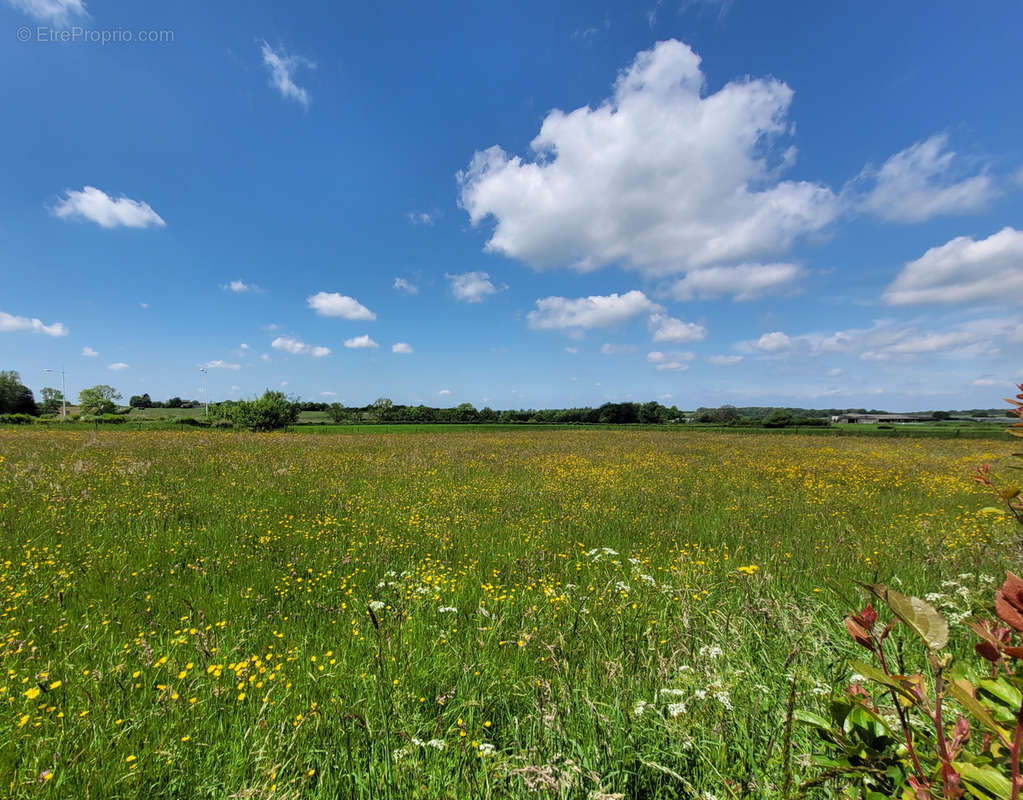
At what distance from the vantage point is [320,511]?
24.4 ft

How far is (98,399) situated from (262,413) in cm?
8721

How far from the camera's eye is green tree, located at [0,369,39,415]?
74.5 meters

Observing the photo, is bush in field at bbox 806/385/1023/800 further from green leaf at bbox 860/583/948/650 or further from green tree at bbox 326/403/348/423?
green tree at bbox 326/403/348/423

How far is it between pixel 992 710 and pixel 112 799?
3.82 metres

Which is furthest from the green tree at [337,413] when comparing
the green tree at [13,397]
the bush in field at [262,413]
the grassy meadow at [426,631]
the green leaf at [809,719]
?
the green leaf at [809,719]

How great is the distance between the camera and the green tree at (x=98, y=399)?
84875 mm

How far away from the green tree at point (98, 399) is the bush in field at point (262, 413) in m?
60.6

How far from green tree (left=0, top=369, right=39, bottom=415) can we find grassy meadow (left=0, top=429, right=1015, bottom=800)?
107 metres

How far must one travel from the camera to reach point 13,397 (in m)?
76.2

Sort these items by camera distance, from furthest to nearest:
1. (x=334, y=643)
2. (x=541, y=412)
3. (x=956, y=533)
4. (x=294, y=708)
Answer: (x=541, y=412)
(x=956, y=533)
(x=334, y=643)
(x=294, y=708)

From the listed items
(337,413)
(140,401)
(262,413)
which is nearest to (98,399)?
(140,401)

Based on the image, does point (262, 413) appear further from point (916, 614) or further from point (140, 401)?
point (140, 401)

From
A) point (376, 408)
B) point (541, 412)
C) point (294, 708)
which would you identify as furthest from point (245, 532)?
point (376, 408)

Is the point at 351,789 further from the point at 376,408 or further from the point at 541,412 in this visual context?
the point at 376,408
